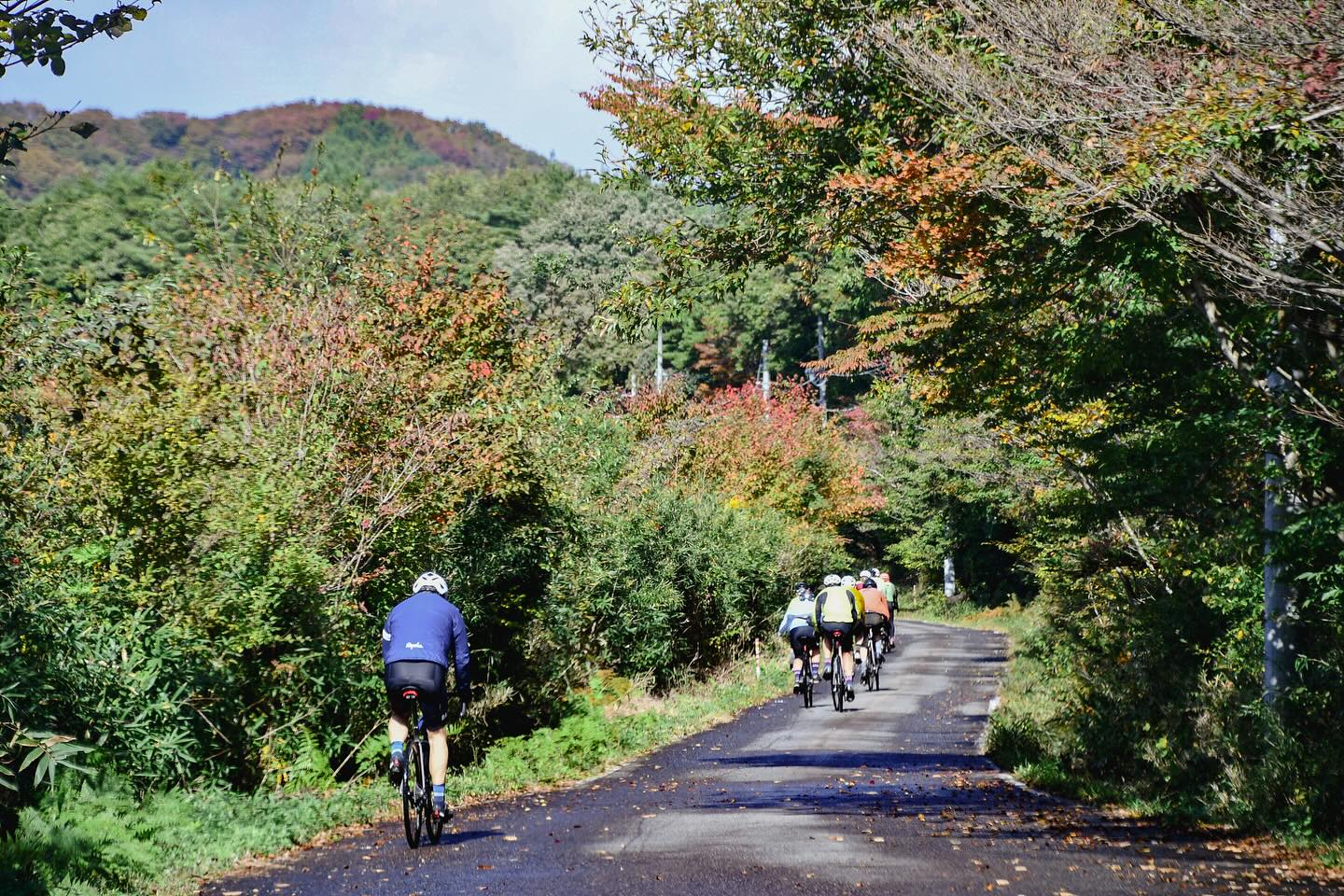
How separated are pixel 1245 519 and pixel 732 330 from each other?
70564 millimetres

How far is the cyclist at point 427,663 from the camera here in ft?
34.7

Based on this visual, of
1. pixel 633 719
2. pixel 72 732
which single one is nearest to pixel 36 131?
pixel 72 732

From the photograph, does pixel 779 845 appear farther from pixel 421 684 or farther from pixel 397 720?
pixel 397 720

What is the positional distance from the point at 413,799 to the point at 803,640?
14254 millimetres

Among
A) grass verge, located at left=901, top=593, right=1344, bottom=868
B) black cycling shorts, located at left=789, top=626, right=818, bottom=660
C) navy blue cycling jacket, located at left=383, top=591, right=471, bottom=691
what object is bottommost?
grass verge, located at left=901, top=593, right=1344, bottom=868

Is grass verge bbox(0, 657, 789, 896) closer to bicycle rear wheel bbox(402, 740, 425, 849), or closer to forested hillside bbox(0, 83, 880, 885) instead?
forested hillside bbox(0, 83, 880, 885)

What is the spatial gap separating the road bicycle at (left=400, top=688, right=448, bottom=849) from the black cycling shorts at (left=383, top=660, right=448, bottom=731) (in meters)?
0.05

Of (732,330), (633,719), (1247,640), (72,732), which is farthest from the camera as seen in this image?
(732,330)

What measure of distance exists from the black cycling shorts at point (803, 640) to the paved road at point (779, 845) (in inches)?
232

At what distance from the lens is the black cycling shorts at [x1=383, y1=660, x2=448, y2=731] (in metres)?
10.6

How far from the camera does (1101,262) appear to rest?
39.6ft

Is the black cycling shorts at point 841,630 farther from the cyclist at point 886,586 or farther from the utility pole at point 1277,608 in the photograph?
the utility pole at point 1277,608

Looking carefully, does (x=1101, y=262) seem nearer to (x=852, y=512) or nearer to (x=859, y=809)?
(x=859, y=809)

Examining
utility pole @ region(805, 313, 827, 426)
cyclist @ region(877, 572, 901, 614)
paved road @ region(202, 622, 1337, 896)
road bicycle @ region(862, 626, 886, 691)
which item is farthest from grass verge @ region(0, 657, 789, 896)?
utility pole @ region(805, 313, 827, 426)
